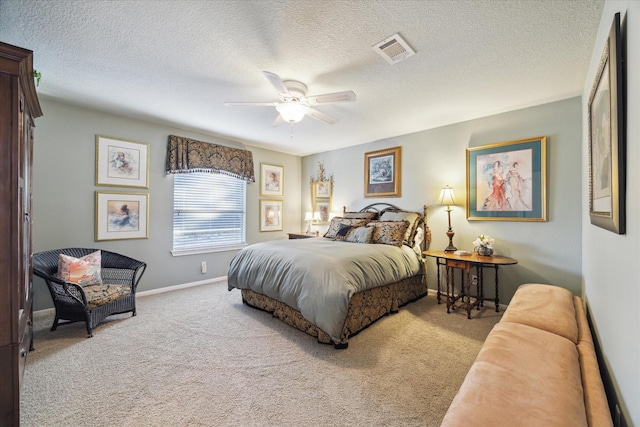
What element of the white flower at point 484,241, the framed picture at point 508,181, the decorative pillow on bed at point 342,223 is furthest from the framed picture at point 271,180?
the white flower at point 484,241

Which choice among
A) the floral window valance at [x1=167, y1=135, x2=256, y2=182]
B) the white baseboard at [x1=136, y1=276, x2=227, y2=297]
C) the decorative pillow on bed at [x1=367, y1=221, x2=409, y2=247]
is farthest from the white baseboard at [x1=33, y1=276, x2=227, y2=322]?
the decorative pillow on bed at [x1=367, y1=221, x2=409, y2=247]

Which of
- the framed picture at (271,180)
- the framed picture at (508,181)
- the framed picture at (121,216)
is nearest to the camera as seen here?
the framed picture at (508,181)

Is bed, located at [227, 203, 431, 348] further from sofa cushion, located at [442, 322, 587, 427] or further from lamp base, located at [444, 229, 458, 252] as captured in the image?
sofa cushion, located at [442, 322, 587, 427]

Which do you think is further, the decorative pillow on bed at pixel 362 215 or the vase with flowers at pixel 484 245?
the decorative pillow on bed at pixel 362 215

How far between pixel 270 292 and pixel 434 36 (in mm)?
2762

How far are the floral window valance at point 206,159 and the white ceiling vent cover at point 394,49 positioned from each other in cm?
334

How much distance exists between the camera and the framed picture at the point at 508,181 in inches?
124

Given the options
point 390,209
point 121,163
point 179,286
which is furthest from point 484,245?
point 121,163

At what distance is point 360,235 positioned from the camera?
3.86 m

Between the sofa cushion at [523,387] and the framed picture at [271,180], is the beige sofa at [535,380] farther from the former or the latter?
the framed picture at [271,180]

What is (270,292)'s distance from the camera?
289 cm

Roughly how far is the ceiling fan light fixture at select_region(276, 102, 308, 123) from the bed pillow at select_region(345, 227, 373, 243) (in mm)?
1905

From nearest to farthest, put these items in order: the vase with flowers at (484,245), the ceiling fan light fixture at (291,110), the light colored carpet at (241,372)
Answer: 1. the light colored carpet at (241,372)
2. the ceiling fan light fixture at (291,110)
3. the vase with flowers at (484,245)

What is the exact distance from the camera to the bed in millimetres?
2377
